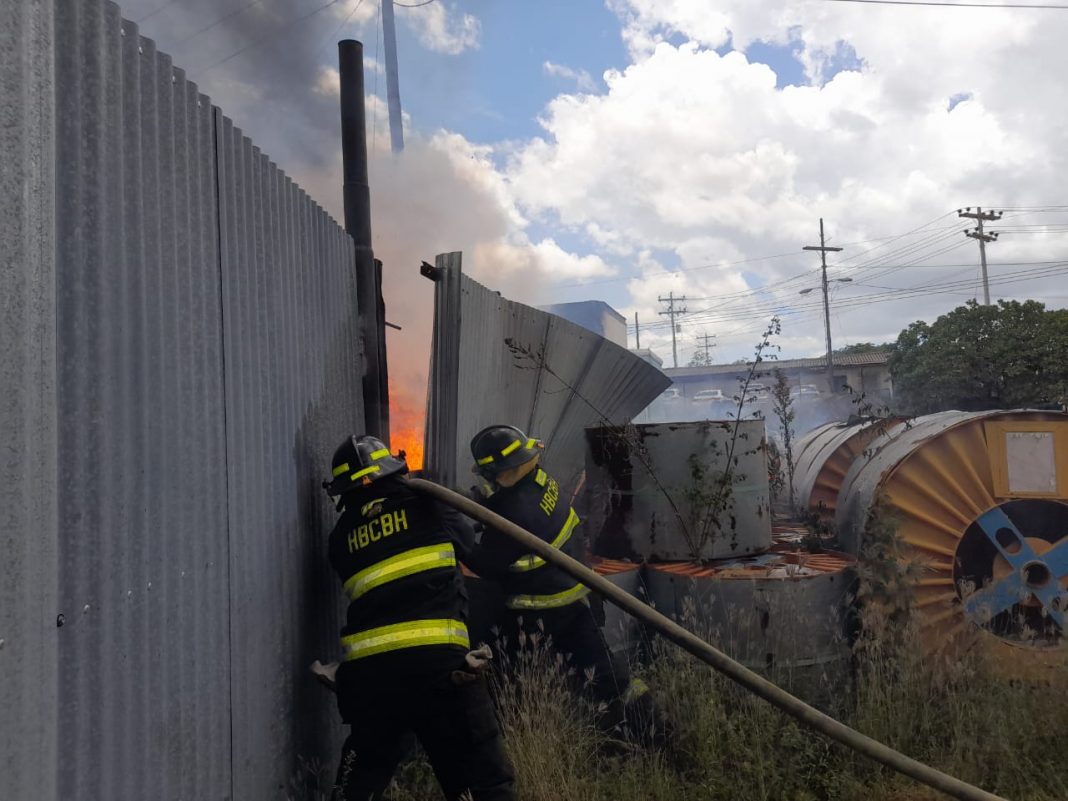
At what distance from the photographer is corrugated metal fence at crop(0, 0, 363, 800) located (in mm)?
1337

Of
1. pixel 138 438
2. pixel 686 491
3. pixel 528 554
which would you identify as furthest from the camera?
pixel 686 491

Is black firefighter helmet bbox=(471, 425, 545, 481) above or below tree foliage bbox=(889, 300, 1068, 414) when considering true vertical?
below

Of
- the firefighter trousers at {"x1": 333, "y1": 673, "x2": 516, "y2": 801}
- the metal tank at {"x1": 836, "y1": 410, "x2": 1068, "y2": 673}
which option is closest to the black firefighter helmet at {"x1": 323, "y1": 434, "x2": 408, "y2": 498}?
the firefighter trousers at {"x1": 333, "y1": 673, "x2": 516, "y2": 801}

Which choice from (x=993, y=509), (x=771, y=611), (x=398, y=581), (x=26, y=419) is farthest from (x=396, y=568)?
(x=993, y=509)

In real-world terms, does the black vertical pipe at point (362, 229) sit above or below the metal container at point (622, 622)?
above

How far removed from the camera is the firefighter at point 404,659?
2918 mm

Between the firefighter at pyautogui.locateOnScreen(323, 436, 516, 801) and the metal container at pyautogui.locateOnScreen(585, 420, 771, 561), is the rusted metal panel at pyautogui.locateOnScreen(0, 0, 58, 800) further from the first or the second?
the metal container at pyautogui.locateOnScreen(585, 420, 771, 561)

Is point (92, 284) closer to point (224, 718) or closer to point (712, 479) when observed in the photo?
point (224, 718)

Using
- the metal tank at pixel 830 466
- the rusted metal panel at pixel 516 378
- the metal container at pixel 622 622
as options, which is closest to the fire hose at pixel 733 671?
the metal container at pixel 622 622

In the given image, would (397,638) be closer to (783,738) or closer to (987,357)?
(783,738)

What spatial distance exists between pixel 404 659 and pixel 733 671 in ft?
4.53

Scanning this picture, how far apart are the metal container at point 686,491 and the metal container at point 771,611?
43cm

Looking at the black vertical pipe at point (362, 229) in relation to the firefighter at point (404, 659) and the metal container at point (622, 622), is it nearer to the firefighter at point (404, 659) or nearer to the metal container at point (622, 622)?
the firefighter at point (404, 659)

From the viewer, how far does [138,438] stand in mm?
1988
